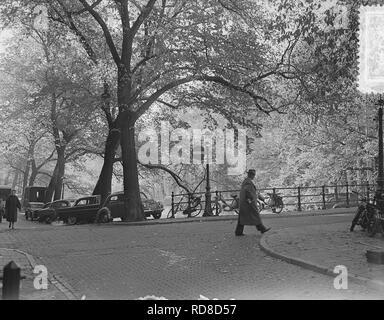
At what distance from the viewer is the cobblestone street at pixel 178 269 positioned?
7.11 m

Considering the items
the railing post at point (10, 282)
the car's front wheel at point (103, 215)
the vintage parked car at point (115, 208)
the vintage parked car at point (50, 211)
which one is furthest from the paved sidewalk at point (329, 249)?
the vintage parked car at point (50, 211)

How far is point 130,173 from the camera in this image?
23203 millimetres

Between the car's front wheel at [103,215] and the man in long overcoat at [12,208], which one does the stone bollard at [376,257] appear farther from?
the car's front wheel at [103,215]

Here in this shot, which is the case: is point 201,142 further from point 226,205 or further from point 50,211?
point 50,211

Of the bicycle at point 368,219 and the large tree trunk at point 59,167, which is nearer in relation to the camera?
the bicycle at point 368,219

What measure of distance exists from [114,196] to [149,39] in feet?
27.1

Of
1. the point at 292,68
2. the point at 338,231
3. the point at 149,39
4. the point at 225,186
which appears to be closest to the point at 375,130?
the point at 292,68

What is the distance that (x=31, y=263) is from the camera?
9984 millimetres

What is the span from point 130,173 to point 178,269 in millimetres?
14417

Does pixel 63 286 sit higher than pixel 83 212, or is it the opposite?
pixel 63 286

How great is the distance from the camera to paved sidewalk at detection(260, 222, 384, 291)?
7.95m

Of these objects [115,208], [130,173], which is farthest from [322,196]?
[130,173]

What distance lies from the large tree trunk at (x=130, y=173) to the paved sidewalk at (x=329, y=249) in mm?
10051
